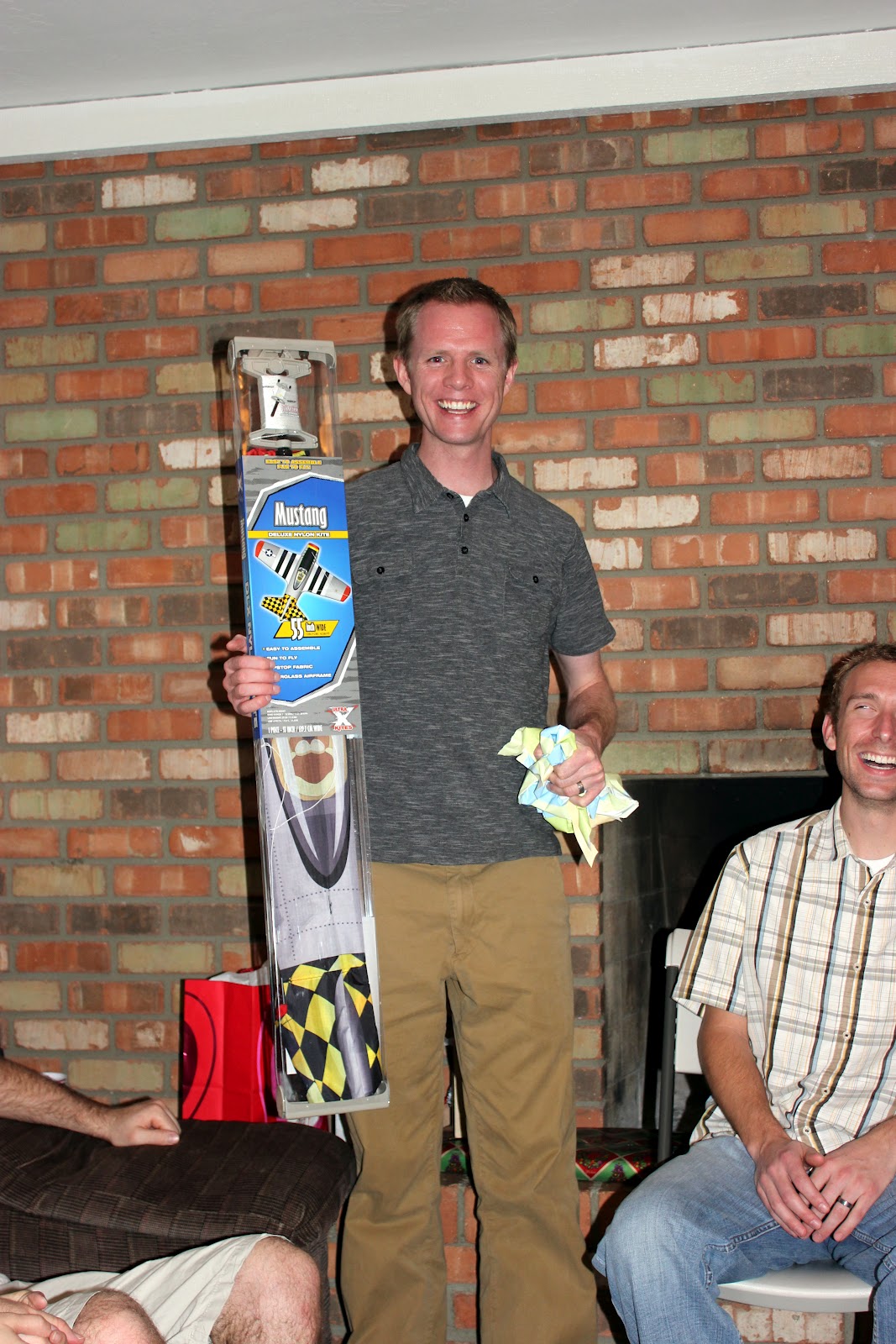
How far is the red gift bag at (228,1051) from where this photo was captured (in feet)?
7.10

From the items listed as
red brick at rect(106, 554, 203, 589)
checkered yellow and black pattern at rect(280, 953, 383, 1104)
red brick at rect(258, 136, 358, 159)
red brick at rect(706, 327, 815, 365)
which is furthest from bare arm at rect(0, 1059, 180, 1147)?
red brick at rect(258, 136, 358, 159)

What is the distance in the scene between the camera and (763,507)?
2.38 metres

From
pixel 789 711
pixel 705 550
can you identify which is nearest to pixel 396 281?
pixel 705 550

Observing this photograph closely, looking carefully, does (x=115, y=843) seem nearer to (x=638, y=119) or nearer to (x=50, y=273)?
(x=50, y=273)

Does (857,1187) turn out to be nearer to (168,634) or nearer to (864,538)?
(864,538)

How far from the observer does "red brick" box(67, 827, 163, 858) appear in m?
2.54

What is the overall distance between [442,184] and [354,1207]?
198 centimetres

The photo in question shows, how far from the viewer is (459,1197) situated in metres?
2.16

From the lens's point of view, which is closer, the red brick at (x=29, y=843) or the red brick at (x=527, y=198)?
the red brick at (x=527, y=198)

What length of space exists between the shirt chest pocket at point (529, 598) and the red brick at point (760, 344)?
80 centimetres

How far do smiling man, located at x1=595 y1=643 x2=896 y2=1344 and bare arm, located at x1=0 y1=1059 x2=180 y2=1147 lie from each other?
70 centimetres

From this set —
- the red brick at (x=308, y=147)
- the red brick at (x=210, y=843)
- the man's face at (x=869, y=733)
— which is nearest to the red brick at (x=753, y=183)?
the red brick at (x=308, y=147)

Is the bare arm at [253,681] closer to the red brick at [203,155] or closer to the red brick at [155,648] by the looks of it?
the red brick at [155,648]

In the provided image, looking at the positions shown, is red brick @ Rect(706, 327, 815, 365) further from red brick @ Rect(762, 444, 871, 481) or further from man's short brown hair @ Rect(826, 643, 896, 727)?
man's short brown hair @ Rect(826, 643, 896, 727)
